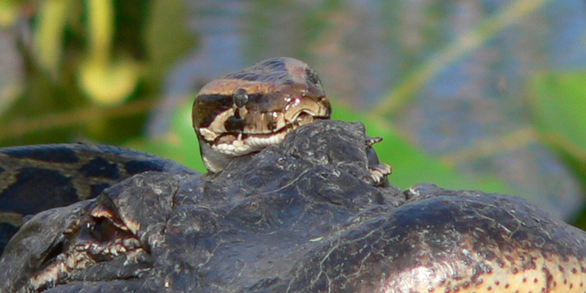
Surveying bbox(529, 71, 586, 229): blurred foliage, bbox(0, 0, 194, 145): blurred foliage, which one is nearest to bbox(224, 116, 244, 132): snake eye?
bbox(529, 71, 586, 229): blurred foliage

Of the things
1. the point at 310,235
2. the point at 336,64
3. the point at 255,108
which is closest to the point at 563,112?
the point at 255,108

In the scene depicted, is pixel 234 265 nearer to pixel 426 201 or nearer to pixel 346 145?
pixel 426 201

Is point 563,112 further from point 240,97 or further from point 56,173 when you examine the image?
point 56,173

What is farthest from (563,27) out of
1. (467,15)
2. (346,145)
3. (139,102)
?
(346,145)

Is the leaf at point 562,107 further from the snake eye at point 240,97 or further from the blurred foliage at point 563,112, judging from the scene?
the snake eye at point 240,97

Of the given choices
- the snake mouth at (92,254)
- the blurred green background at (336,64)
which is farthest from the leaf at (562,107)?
the snake mouth at (92,254)

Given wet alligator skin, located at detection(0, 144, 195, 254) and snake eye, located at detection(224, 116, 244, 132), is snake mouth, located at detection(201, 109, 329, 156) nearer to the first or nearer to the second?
snake eye, located at detection(224, 116, 244, 132)
